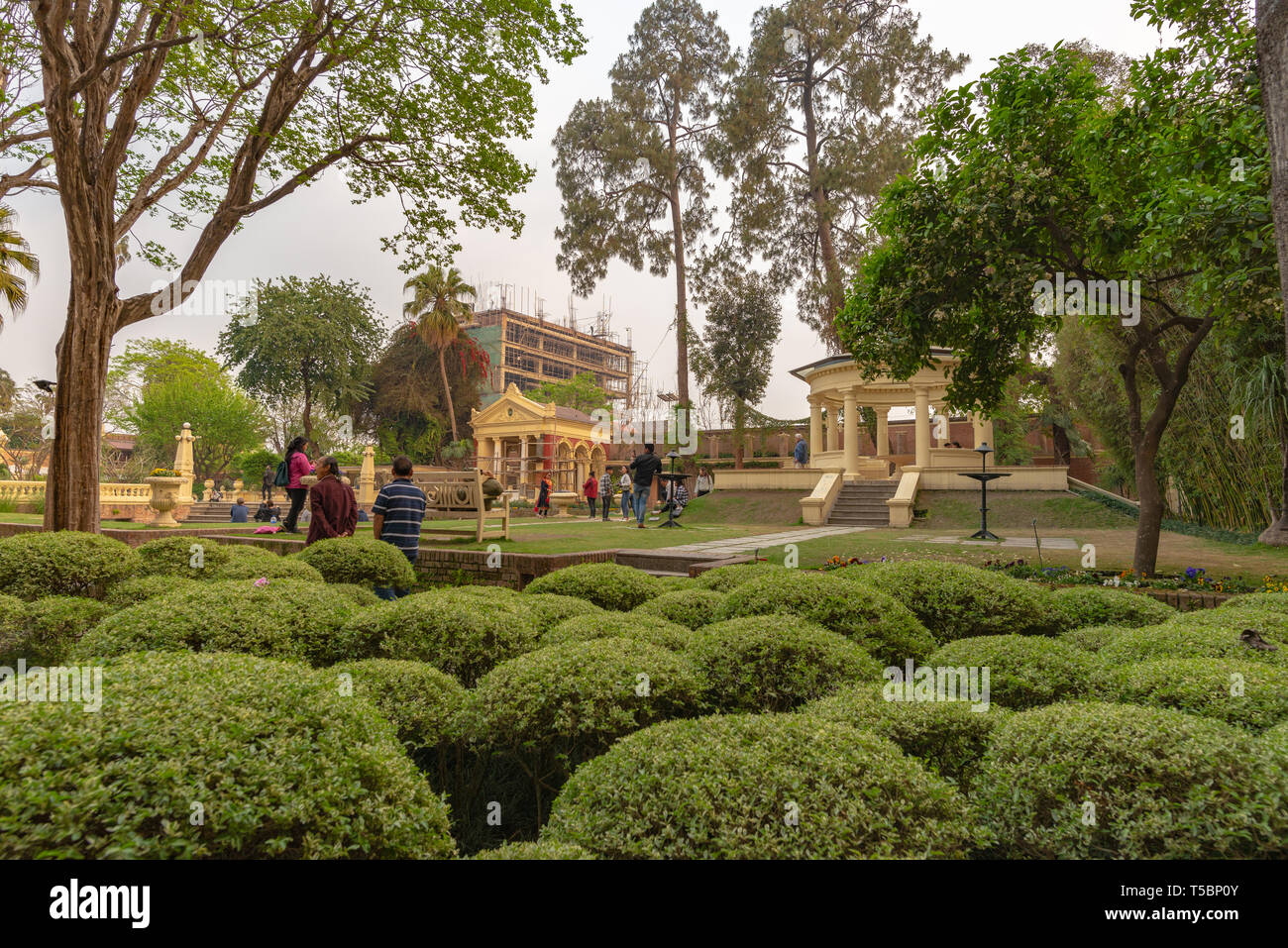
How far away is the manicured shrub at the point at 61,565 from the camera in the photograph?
538cm

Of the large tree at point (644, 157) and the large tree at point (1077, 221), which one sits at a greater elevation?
the large tree at point (644, 157)

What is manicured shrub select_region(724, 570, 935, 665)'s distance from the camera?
A: 3.48 meters

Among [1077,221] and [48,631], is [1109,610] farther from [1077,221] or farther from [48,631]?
[48,631]

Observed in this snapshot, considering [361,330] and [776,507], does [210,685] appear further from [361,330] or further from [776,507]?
[361,330]

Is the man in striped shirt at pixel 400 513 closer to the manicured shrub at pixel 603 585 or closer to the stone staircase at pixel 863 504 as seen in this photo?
the manicured shrub at pixel 603 585

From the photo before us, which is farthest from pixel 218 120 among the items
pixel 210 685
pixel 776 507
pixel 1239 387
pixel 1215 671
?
pixel 1239 387

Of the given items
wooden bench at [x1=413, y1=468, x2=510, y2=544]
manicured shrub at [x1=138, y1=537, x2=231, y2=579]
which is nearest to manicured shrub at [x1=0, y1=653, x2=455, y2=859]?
manicured shrub at [x1=138, y1=537, x2=231, y2=579]

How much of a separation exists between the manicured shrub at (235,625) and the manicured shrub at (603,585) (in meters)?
1.52

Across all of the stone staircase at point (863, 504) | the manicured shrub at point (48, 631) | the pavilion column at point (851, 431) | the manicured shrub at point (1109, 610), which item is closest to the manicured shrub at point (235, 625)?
the manicured shrub at point (48, 631)

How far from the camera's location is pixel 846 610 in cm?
364

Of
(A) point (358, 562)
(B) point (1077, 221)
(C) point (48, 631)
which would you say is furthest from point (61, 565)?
(B) point (1077, 221)

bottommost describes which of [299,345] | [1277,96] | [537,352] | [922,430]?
[922,430]

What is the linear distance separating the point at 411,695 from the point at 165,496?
66.1 ft
